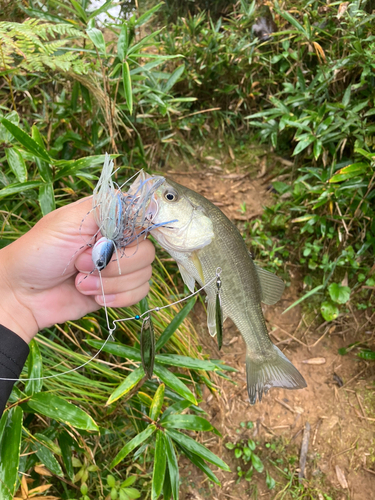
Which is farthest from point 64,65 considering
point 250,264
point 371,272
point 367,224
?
point 371,272

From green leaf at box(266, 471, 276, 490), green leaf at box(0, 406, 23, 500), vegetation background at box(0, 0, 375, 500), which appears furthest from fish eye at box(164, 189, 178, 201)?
green leaf at box(266, 471, 276, 490)

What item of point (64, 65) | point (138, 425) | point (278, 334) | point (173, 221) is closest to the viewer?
point (173, 221)

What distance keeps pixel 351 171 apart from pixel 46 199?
2089mm

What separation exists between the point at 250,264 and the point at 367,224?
170 centimetres

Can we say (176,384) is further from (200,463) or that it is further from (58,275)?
(58,275)

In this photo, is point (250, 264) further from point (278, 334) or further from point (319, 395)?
point (319, 395)

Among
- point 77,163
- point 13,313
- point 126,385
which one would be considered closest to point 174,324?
point 126,385

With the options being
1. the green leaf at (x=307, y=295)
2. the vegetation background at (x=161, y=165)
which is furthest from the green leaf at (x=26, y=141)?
the green leaf at (x=307, y=295)

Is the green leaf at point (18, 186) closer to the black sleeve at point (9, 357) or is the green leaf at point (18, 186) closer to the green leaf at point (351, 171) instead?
the black sleeve at point (9, 357)

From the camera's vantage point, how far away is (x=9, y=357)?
49.6 inches

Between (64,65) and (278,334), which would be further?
(278,334)

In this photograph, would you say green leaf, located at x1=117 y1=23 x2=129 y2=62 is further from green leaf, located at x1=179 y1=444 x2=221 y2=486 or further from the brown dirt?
green leaf, located at x1=179 y1=444 x2=221 y2=486

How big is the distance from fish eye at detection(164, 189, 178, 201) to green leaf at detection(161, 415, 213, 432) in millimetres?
1185

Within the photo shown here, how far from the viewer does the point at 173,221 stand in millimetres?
1172
